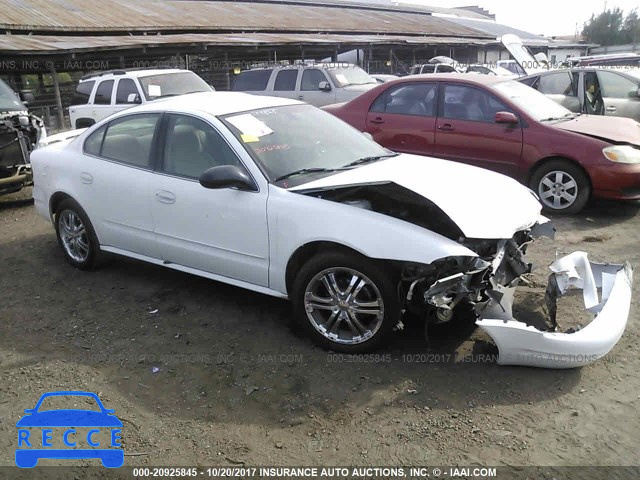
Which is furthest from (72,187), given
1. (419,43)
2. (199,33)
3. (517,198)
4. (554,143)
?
(419,43)

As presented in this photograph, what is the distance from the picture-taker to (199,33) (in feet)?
75.5

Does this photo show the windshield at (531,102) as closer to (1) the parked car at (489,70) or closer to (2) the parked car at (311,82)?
(2) the parked car at (311,82)

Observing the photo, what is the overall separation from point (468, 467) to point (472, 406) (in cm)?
48

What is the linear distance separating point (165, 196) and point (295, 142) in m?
1.11

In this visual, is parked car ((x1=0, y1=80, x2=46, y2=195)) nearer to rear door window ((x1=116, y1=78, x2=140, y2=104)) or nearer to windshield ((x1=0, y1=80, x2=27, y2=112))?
windshield ((x1=0, y1=80, x2=27, y2=112))

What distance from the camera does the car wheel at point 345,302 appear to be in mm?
3537

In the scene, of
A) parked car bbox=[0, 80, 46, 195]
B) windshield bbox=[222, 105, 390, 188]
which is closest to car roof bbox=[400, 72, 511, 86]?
windshield bbox=[222, 105, 390, 188]

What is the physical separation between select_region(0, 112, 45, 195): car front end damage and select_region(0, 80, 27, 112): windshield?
295 millimetres

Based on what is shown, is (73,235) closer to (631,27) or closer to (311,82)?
(311,82)

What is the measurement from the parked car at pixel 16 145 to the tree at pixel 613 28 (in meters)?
80.8

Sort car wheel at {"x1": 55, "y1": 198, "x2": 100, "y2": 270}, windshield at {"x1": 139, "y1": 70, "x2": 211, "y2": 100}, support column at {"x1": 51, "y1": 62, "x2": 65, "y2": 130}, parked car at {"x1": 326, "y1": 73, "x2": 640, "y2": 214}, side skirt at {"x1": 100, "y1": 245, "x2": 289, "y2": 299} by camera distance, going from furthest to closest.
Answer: support column at {"x1": 51, "y1": 62, "x2": 65, "y2": 130}
windshield at {"x1": 139, "y1": 70, "x2": 211, "y2": 100}
parked car at {"x1": 326, "y1": 73, "x2": 640, "y2": 214}
car wheel at {"x1": 55, "y1": 198, "x2": 100, "y2": 270}
side skirt at {"x1": 100, "y1": 245, "x2": 289, "y2": 299}

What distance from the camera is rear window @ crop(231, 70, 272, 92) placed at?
1426 cm

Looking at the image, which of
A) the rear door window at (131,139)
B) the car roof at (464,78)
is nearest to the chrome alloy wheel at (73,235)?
the rear door window at (131,139)

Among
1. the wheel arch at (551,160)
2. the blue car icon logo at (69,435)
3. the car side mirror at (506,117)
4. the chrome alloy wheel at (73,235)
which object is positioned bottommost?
the blue car icon logo at (69,435)
